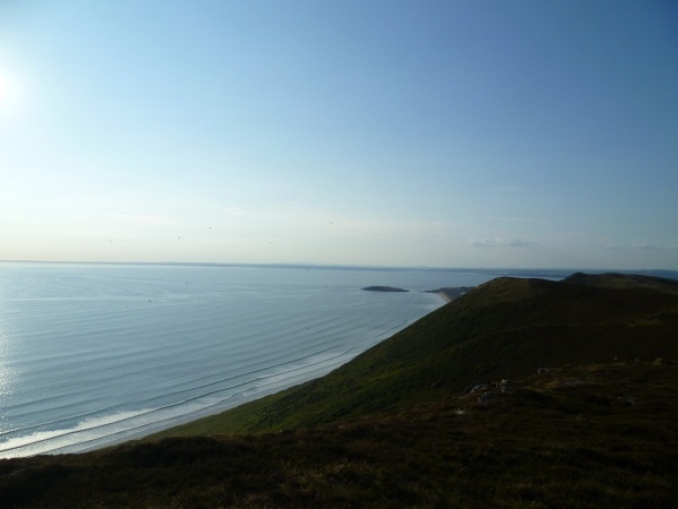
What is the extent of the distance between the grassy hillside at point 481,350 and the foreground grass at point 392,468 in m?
18.6

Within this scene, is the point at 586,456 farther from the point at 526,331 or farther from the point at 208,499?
the point at 526,331

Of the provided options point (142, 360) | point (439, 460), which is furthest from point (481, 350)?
point (142, 360)

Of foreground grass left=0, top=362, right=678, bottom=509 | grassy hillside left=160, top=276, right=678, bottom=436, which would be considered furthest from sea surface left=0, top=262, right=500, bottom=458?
foreground grass left=0, top=362, right=678, bottom=509

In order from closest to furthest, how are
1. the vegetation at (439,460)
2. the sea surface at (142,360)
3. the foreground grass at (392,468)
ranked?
the foreground grass at (392,468) → the vegetation at (439,460) → the sea surface at (142,360)

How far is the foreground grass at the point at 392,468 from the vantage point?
1284 centimetres

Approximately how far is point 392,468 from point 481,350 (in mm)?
35712

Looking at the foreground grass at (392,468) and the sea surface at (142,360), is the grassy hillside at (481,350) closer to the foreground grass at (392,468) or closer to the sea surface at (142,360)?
the sea surface at (142,360)

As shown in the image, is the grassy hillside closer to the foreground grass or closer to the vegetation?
the vegetation

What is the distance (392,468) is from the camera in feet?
48.5

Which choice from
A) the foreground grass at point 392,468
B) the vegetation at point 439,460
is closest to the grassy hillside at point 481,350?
the vegetation at point 439,460

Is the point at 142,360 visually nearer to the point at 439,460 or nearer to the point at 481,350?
the point at 481,350

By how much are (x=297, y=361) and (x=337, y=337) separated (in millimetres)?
25990

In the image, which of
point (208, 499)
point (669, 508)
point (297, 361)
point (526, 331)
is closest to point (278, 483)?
point (208, 499)

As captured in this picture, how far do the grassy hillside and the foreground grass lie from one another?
734 inches
